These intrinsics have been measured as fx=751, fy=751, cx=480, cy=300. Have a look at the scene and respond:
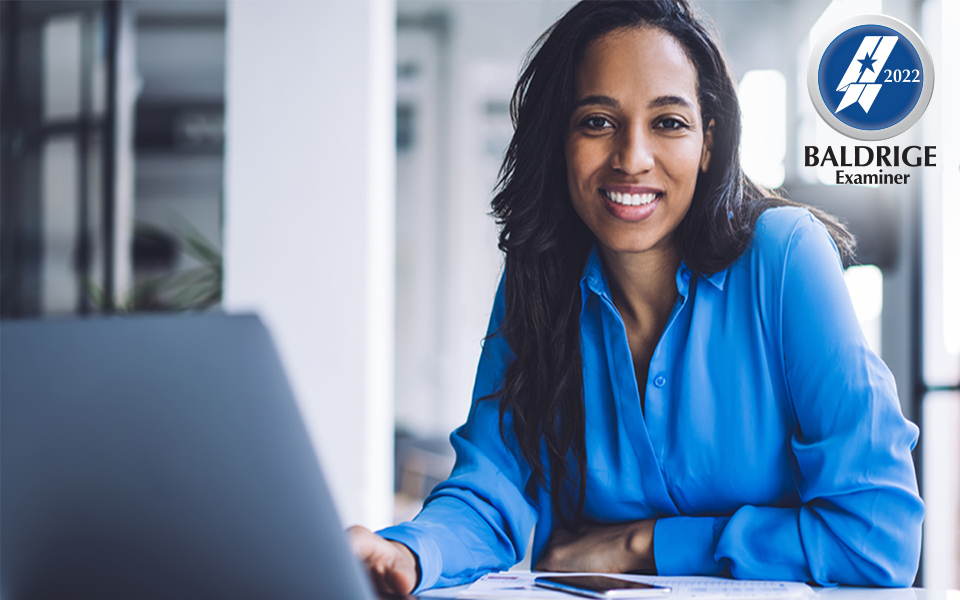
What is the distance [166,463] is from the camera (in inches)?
20.5

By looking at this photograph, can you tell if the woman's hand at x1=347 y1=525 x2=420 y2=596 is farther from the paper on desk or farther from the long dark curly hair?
the long dark curly hair

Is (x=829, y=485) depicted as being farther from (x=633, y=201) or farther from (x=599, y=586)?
(x=633, y=201)

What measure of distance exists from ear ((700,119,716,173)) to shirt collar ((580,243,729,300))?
0.18 meters

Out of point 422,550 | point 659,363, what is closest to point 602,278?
point 659,363

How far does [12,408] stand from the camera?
52cm

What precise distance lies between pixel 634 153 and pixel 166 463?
2.87 feet

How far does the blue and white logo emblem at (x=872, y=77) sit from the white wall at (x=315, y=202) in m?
1.87

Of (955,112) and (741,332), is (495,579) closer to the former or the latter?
(741,332)

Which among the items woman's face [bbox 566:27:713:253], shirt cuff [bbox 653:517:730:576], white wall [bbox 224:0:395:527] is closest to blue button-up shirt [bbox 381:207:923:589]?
shirt cuff [bbox 653:517:730:576]

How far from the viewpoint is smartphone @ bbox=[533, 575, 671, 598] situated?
0.76 metres

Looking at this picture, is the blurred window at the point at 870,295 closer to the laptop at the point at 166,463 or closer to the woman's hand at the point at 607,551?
the woman's hand at the point at 607,551

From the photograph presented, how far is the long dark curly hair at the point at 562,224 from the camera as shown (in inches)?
47.8

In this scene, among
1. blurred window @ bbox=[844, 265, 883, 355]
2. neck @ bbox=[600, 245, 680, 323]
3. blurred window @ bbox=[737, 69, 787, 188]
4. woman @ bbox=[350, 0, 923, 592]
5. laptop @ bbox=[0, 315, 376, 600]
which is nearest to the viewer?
laptop @ bbox=[0, 315, 376, 600]

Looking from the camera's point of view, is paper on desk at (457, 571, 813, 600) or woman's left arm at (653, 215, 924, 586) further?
woman's left arm at (653, 215, 924, 586)
